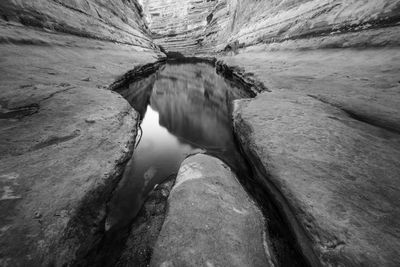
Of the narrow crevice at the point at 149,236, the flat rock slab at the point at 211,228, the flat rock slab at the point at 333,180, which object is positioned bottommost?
the narrow crevice at the point at 149,236

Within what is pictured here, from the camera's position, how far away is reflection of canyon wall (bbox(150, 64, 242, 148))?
4.48 meters

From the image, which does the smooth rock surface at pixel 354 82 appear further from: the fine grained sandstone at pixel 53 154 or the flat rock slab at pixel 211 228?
the fine grained sandstone at pixel 53 154

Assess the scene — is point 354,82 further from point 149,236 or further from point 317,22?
point 317,22

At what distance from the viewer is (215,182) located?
217cm

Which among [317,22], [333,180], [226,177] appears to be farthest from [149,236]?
[317,22]

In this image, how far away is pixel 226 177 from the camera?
2332mm

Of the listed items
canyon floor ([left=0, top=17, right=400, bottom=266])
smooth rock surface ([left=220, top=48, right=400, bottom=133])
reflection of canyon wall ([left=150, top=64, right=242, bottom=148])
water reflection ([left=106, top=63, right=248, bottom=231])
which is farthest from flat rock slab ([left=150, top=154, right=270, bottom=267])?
smooth rock surface ([left=220, top=48, right=400, bottom=133])

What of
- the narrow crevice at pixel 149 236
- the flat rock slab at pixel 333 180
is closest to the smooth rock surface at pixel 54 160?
the narrow crevice at pixel 149 236

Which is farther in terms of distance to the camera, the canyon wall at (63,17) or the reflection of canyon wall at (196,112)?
the canyon wall at (63,17)

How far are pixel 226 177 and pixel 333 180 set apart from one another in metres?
1.14

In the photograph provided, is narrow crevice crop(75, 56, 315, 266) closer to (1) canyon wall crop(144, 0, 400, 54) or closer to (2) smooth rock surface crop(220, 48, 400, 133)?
(2) smooth rock surface crop(220, 48, 400, 133)

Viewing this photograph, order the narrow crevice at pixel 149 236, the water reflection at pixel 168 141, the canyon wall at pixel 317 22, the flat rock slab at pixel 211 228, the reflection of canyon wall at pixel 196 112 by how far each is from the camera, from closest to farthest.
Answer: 1. the flat rock slab at pixel 211 228
2. the narrow crevice at pixel 149 236
3. the water reflection at pixel 168 141
4. the reflection of canyon wall at pixel 196 112
5. the canyon wall at pixel 317 22

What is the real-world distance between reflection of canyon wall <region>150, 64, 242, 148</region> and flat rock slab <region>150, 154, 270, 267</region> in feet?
6.17

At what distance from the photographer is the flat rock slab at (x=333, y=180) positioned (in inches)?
48.9
